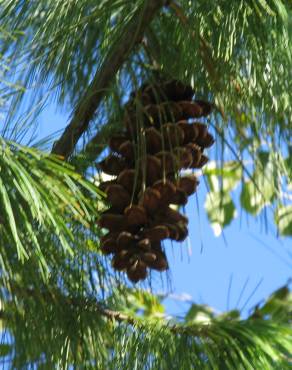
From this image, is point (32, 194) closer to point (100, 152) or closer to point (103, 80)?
point (103, 80)

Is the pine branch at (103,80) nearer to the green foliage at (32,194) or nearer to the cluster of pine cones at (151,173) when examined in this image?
the cluster of pine cones at (151,173)

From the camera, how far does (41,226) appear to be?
3.74 feet

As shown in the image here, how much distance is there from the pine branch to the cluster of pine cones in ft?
0.13

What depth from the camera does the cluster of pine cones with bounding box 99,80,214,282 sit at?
1146 mm

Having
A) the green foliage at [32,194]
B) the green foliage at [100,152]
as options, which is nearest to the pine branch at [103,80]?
the green foliage at [100,152]

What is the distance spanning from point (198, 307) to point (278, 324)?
1247 mm

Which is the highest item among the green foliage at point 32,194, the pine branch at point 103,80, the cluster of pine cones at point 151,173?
the pine branch at point 103,80

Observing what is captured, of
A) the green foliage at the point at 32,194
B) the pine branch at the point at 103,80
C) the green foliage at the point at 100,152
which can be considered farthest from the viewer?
the pine branch at the point at 103,80

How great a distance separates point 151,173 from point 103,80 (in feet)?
0.40

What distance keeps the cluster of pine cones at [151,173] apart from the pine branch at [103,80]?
39 millimetres

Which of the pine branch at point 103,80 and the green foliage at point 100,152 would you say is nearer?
the green foliage at point 100,152

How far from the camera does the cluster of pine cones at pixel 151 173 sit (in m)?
1.15

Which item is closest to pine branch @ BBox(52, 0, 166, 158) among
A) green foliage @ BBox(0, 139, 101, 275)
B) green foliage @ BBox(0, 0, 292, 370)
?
green foliage @ BBox(0, 0, 292, 370)

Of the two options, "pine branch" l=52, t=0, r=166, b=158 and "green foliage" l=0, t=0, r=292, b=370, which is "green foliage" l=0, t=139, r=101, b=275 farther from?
"pine branch" l=52, t=0, r=166, b=158
